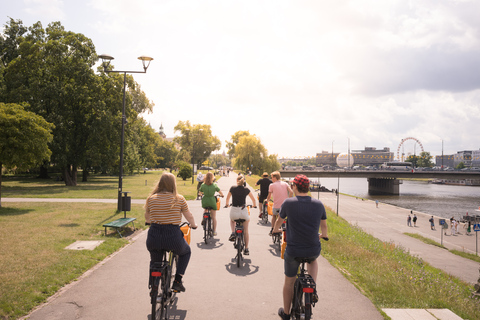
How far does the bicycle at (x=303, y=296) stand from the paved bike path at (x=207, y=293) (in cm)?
75

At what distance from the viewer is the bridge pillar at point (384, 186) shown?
258 ft

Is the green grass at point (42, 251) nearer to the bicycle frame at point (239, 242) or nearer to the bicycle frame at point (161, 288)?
the bicycle frame at point (161, 288)

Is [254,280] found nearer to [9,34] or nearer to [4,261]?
[4,261]

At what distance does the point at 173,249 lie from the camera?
4.16 metres

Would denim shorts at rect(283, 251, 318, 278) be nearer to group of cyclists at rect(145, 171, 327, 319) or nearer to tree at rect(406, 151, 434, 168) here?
group of cyclists at rect(145, 171, 327, 319)

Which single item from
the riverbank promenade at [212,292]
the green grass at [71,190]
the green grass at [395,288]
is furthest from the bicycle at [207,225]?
the green grass at [71,190]

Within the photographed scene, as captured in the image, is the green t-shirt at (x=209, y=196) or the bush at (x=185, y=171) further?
the bush at (x=185, y=171)

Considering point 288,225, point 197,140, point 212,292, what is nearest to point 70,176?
point 212,292

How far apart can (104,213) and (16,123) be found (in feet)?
17.9

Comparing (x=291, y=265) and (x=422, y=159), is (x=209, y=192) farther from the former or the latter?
(x=422, y=159)

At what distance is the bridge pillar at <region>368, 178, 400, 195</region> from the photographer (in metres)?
78.6

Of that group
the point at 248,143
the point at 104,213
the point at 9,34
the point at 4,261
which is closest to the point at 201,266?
the point at 4,261

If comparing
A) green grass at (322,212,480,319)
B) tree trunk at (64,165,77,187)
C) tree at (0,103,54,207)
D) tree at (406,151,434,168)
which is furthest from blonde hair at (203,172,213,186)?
tree at (406,151,434,168)

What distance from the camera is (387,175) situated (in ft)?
245
